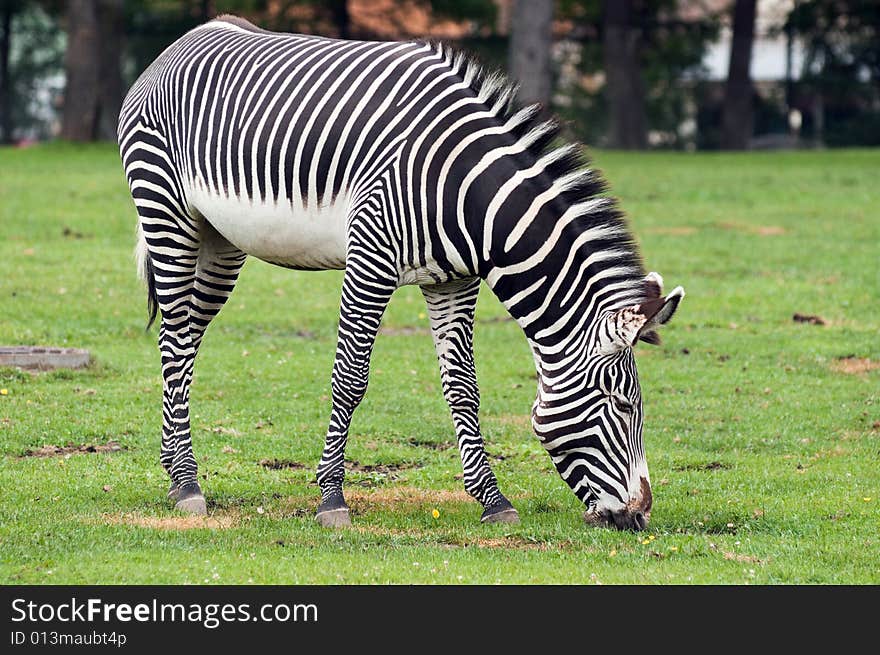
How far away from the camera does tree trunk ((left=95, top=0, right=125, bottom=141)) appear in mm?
32156

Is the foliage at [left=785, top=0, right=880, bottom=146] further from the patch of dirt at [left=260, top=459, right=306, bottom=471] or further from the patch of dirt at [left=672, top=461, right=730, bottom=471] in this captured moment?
the patch of dirt at [left=260, top=459, right=306, bottom=471]

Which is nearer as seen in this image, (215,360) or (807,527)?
(807,527)

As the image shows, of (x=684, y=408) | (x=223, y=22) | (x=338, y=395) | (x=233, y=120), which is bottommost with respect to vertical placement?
(x=684, y=408)

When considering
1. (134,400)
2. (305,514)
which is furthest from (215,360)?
(305,514)

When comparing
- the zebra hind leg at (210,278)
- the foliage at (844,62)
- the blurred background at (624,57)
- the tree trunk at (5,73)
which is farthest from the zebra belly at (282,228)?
the tree trunk at (5,73)

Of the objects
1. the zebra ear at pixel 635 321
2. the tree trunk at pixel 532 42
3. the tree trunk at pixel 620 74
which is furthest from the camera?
the tree trunk at pixel 620 74

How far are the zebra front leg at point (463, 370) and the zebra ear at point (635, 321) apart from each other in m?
1.19

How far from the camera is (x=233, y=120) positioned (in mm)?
8125

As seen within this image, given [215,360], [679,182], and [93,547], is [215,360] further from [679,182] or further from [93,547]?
[679,182]

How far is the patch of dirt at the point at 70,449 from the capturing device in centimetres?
936

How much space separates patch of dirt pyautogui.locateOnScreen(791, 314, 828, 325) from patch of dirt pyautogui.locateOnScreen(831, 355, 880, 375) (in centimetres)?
184

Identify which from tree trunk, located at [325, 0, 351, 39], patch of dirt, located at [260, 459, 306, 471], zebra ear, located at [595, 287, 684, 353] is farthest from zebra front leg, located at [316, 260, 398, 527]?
tree trunk, located at [325, 0, 351, 39]

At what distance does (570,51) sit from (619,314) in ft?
140

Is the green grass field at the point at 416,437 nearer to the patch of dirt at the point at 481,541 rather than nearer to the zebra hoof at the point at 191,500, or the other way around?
the patch of dirt at the point at 481,541
